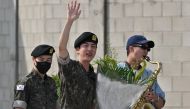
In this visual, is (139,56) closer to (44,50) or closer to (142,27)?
(44,50)

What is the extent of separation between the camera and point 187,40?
9672 millimetres

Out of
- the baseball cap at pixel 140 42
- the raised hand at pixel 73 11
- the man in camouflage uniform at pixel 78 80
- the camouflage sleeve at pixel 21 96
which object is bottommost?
the camouflage sleeve at pixel 21 96

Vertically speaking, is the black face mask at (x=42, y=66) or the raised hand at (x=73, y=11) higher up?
the raised hand at (x=73, y=11)

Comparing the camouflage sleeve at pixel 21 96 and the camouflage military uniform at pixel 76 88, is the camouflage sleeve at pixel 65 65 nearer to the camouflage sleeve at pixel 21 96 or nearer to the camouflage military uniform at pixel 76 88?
the camouflage military uniform at pixel 76 88

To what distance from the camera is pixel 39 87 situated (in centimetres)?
637

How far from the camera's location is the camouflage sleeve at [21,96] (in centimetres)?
616

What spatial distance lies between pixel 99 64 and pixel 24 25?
214 inches

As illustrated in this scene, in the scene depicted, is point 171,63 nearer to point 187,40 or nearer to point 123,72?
point 187,40

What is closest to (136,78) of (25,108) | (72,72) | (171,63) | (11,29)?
(72,72)

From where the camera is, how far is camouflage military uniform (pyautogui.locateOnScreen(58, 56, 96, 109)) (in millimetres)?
5457

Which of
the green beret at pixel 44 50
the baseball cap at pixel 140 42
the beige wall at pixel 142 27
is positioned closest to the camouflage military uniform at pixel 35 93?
the green beret at pixel 44 50

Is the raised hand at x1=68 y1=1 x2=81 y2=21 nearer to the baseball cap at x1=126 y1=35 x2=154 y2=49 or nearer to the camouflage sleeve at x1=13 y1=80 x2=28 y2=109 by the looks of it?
the baseball cap at x1=126 y1=35 x2=154 y2=49

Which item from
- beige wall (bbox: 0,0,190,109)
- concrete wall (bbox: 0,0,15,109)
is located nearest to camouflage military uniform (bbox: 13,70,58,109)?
beige wall (bbox: 0,0,190,109)

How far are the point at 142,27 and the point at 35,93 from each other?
3775 millimetres
